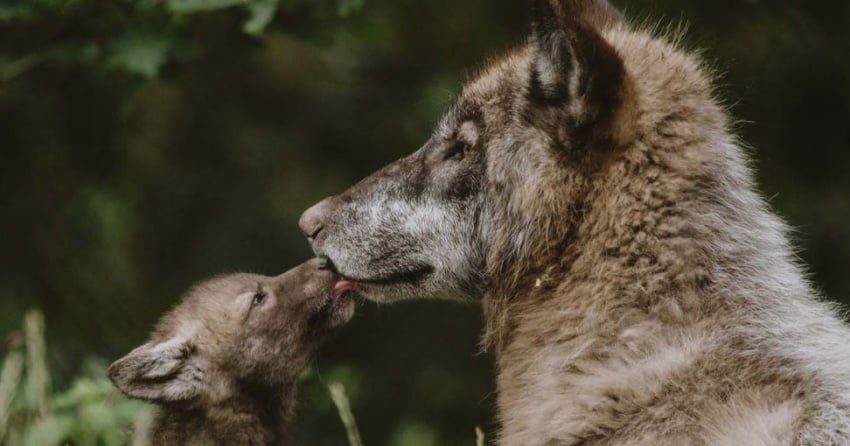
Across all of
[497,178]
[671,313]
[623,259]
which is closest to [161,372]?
[497,178]

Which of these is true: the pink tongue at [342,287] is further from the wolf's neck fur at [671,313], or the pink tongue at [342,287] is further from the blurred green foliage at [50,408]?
the wolf's neck fur at [671,313]

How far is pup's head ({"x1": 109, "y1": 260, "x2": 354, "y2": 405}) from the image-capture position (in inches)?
196

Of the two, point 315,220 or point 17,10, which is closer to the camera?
point 315,220

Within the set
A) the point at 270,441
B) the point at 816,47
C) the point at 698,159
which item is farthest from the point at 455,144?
the point at 816,47

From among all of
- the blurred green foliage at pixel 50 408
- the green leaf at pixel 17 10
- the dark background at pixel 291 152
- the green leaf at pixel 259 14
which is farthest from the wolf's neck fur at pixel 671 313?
the green leaf at pixel 17 10

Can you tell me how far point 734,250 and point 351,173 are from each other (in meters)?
5.16

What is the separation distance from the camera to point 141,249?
28.6ft

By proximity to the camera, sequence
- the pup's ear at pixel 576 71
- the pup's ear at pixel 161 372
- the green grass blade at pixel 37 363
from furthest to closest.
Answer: the pup's ear at pixel 161 372, the pup's ear at pixel 576 71, the green grass blade at pixel 37 363

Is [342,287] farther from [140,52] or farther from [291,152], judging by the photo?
[291,152]

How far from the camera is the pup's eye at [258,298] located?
5.23m

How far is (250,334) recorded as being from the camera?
5137 millimetres

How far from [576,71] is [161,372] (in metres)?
1.93

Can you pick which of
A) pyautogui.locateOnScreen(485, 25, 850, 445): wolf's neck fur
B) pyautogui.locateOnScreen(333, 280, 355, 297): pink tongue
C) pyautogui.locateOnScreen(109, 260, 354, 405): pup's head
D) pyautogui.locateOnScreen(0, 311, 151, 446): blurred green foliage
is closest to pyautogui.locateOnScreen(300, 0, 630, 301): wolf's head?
pyautogui.locateOnScreen(485, 25, 850, 445): wolf's neck fur

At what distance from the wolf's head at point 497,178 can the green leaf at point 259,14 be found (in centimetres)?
97
